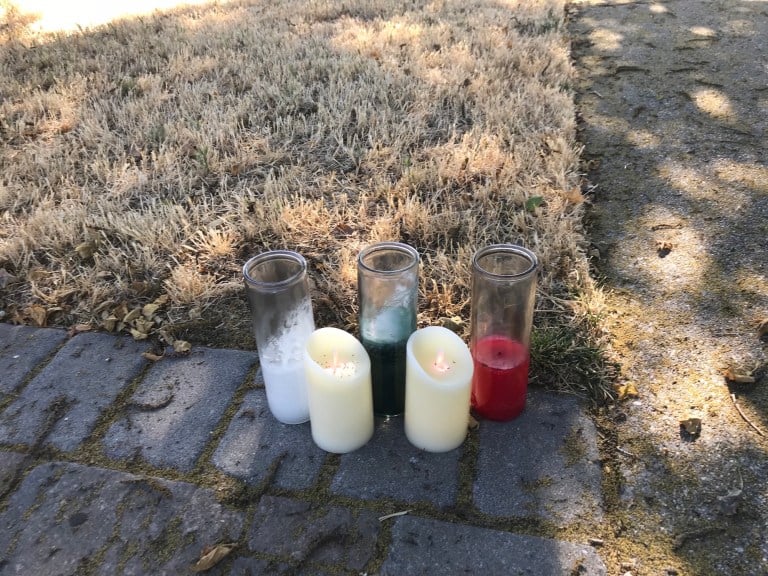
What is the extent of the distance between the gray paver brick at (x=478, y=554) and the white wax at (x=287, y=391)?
0.46m

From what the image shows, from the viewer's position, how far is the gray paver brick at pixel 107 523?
1551mm

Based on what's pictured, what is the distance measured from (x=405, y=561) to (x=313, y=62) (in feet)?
11.5

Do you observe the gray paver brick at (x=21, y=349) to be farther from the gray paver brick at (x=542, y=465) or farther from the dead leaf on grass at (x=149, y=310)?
the gray paver brick at (x=542, y=465)

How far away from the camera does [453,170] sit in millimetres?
2996

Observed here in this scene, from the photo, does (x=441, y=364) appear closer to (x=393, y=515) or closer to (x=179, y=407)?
(x=393, y=515)

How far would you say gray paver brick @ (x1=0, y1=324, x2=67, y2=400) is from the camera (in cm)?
210

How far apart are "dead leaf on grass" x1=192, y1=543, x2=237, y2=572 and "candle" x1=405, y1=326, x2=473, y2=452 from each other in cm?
56

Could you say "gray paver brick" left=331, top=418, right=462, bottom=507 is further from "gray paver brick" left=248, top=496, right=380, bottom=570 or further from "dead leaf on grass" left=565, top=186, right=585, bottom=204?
"dead leaf on grass" left=565, top=186, right=585, bottom=204

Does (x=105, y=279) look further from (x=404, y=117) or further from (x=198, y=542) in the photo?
(x=404, y=117)

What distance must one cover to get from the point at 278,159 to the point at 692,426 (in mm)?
2252

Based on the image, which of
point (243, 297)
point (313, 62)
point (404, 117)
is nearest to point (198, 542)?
point (243, 297)

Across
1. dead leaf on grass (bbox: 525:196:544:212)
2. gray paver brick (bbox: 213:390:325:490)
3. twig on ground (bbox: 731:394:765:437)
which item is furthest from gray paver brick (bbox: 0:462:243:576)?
dead leaf on grass (bbox: 525:196:544:212)

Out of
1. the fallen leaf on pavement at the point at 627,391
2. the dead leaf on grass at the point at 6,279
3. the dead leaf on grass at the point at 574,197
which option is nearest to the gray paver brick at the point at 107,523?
the dead leaf on grass at the point at 6,279

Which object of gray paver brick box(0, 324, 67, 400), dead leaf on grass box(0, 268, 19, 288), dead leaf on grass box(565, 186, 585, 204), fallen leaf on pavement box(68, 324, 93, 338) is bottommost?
gray paver brick box(0, 324, 67, 400)
